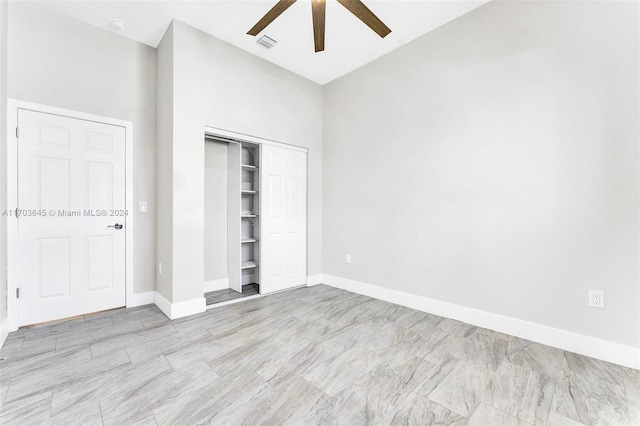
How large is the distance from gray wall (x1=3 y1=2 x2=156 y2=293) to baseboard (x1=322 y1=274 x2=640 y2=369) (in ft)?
10.1

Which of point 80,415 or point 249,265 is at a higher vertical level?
point 249,265

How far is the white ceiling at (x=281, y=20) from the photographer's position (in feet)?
8.95

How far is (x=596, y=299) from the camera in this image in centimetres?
219

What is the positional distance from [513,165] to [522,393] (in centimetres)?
188

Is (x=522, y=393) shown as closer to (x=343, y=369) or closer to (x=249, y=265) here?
(x=343, y=369)

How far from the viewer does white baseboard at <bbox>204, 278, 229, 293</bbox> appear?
12.5 feet

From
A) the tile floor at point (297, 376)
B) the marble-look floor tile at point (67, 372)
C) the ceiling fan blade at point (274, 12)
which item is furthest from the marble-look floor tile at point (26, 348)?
the ceiling fan blade at point (274, 12)

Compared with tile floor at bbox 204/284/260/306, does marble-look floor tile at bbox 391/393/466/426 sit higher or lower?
lower

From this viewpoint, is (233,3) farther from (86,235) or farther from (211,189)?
(86,235)

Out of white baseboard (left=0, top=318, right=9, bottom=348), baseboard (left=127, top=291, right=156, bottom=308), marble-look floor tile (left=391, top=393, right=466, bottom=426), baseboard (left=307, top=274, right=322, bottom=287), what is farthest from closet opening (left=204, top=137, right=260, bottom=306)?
marble-look floor tile (left=391, top=393, right=466, bottom=426)

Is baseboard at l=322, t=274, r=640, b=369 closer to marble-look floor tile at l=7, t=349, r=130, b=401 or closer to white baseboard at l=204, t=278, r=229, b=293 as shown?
white baseboard at l=204, t=278, r=229, b=293

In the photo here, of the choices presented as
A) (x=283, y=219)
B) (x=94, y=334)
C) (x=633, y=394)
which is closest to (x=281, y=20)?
(x=283, y=219)

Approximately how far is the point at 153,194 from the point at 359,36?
3139mm

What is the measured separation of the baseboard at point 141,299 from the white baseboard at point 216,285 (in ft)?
2.08
